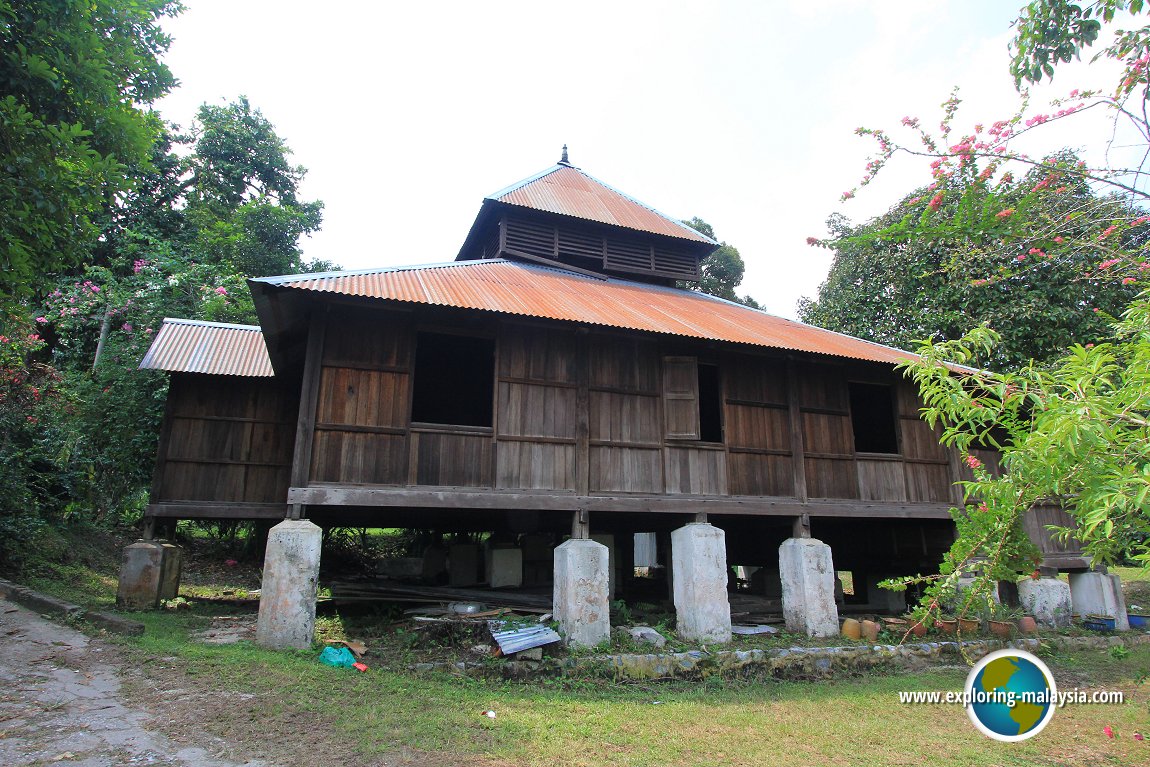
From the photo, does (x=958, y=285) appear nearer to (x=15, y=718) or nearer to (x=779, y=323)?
(x=779, y=323)

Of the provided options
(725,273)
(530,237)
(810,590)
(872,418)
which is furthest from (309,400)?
(725,273)

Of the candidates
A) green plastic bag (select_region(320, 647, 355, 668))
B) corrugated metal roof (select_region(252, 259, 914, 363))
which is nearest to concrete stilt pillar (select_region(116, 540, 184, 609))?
green plastic bag (select_region(320, 647, 355, 668))

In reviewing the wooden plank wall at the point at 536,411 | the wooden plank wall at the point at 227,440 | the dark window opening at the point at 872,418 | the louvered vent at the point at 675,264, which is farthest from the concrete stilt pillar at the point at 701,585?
the louvered vent at the point at 675,264

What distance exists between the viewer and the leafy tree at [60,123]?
17.4ft

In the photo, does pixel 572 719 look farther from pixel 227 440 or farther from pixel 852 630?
pixel 227 440

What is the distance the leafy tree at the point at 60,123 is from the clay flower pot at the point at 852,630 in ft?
34.9

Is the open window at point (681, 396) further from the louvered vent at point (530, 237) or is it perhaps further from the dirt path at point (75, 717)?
the dirt path at point (75, 717)

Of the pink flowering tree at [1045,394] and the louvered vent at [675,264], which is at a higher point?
the louvered vent at [675,264]

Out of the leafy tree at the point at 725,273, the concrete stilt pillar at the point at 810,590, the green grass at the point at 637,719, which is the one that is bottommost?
the green grass at the point at 637,719

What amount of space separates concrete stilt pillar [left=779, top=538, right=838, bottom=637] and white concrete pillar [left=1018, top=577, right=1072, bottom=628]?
15.2ft

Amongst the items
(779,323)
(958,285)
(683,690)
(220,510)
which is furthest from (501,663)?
(958,285)

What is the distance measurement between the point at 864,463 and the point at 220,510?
1044cm

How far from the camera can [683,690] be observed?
7711 millimetres

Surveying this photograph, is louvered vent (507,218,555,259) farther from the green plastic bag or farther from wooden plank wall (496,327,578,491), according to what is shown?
the green plastic bag
